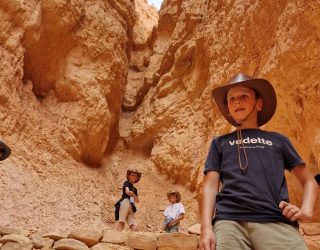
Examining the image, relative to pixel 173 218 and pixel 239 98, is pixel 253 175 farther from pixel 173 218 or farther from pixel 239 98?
pixel 173 218

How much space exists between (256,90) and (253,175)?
51cm

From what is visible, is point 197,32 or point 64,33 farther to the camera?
point 197,32

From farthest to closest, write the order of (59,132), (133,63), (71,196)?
(133,63), (59,132), (71,196)

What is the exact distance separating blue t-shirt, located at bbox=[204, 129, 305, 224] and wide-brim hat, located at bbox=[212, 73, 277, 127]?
18cm

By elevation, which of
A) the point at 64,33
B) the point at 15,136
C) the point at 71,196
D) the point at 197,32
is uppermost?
the point at 197,32

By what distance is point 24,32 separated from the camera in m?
8.93

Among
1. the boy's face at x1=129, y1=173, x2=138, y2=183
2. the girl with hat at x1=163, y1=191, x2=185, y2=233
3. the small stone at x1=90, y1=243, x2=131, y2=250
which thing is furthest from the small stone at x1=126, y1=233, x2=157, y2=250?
the boy's face at x1=129, y1=173, x2=138, y2=183

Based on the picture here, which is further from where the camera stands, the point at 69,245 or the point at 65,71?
the point at 65,71

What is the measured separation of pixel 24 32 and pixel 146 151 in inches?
181

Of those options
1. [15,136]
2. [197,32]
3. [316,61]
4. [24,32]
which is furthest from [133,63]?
[316,61]

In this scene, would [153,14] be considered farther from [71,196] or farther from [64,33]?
[71,196]

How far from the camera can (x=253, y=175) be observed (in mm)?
1820

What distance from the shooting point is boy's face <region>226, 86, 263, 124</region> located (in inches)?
80.9

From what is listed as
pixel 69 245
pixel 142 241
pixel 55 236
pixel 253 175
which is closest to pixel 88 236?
pixel 69 245
